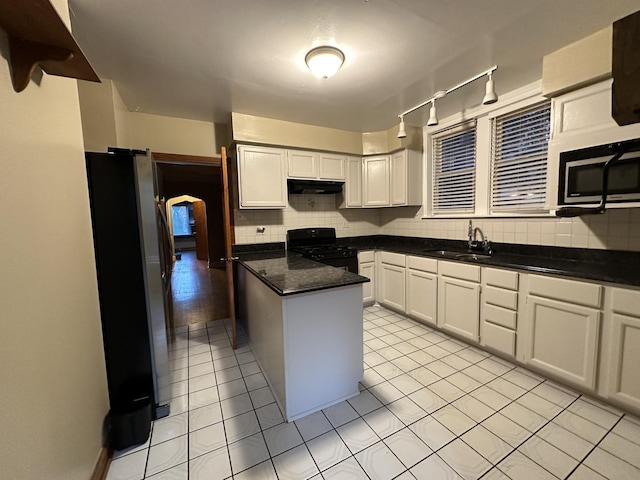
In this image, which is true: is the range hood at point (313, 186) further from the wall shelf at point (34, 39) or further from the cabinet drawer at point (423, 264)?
the wall shelf at point (34, 39)

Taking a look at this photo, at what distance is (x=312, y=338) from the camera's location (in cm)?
170

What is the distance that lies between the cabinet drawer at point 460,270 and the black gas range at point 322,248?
1076 mm

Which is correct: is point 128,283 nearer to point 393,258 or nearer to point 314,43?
point 314,43

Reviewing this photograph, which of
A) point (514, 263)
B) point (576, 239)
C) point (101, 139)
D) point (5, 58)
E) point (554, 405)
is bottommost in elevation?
point (554, 405)

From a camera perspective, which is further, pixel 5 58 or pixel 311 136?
pixel 311 136

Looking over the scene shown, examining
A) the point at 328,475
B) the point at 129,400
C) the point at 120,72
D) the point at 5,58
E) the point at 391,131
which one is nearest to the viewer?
the point at 5,58

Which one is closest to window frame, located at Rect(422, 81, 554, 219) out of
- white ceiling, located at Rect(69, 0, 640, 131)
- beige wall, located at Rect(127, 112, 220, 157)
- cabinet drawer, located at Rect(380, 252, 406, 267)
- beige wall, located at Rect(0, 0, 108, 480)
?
white ceiling, located at Rect(69, 0, 640, 131)

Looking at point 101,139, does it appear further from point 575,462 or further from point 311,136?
point 575,462

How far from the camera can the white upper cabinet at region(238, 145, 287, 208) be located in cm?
301

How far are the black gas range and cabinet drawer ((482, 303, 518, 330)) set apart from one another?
4.79ft

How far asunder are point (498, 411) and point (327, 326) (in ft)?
4.10

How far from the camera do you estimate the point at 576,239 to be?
2230 mm

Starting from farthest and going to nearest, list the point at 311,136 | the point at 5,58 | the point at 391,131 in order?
the point at 391,131
the point at 311,136
the point at 5,58

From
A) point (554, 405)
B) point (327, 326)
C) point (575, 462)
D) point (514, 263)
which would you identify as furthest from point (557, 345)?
point (327, 326)
